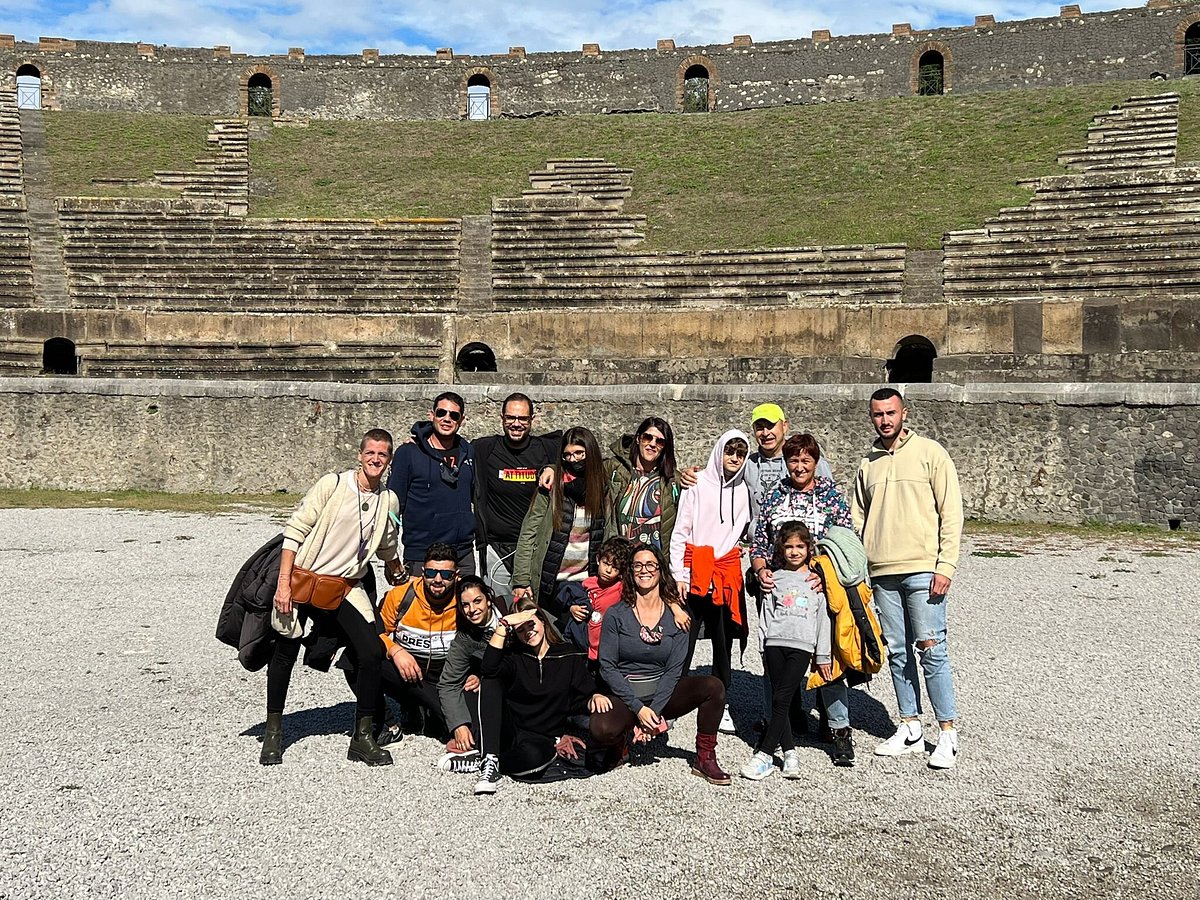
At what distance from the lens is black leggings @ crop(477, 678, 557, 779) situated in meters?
5.52

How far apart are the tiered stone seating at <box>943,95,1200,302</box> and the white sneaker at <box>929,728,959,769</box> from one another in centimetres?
1417

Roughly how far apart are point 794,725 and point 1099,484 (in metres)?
8.21

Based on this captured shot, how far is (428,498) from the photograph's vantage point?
643 centimetres

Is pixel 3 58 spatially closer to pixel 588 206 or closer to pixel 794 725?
pixel 588 206

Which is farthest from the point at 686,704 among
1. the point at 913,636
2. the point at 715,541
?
the point at 913,636

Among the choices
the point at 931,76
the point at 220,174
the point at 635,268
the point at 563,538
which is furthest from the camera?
the point at 931,76

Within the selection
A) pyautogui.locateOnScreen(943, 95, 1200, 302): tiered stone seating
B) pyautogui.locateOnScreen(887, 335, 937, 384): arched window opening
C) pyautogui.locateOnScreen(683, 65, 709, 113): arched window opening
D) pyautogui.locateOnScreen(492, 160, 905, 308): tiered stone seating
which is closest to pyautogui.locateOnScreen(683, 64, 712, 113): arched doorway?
pyautogui.locateOnScreen(683, 65, 709, 113): arched window opening

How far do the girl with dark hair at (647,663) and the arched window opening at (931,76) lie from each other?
33104 mm

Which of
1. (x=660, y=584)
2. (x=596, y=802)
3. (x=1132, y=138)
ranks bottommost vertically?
(x=596, y=802)

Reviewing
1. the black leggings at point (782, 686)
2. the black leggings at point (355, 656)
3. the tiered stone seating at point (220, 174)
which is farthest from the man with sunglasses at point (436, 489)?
the tiered stone seating at point (220, 174)

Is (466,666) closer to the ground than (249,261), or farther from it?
closer to the ground

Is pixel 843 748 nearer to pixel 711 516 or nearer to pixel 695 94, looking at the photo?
pixel 711 516

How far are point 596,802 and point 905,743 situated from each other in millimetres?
1673

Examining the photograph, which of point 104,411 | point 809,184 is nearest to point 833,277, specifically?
point 809,184
